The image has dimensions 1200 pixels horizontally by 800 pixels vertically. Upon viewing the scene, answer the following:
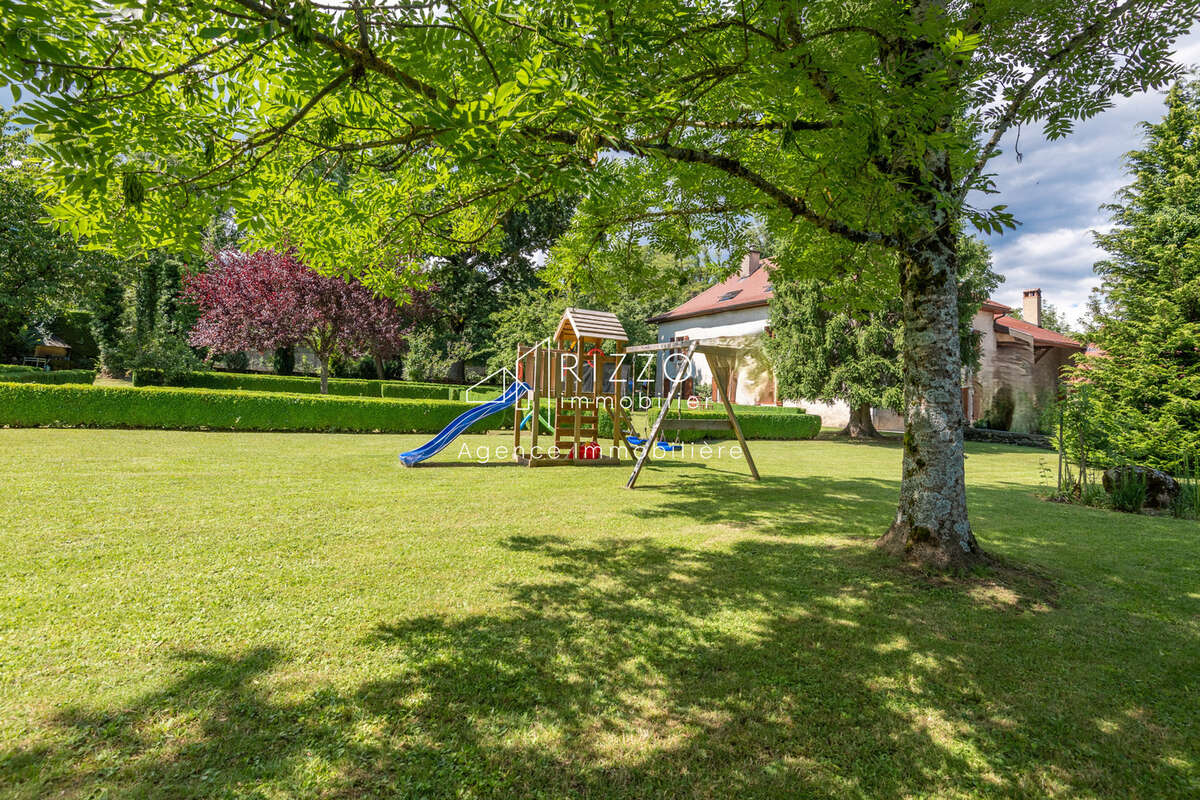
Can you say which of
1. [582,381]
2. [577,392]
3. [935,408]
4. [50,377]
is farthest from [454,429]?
[50,377]

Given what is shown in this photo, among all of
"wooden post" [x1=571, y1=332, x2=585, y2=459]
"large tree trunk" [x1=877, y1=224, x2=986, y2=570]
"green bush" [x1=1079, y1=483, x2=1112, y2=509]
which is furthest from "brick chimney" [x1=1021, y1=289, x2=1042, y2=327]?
"large tree trunk" [x1=877, y1=224, x2=986, y2=570]

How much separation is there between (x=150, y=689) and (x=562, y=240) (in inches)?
255

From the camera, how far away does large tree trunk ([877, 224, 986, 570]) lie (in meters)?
4.92

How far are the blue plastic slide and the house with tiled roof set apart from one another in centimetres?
1493

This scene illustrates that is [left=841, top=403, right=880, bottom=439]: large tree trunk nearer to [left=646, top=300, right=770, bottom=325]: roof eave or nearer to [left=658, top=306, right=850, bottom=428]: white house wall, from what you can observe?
[left=658, top=306, right=850, bottom=428]: white house wall

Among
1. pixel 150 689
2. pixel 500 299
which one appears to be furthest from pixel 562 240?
pixel 500 299

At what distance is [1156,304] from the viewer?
12227mm

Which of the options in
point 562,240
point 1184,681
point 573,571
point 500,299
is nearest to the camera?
point 1184,681

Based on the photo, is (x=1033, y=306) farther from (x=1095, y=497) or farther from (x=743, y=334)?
(x=1095, y=497)

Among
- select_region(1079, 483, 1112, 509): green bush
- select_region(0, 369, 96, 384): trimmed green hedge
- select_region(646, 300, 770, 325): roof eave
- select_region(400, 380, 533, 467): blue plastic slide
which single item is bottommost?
select_region(1079, 483, 1112, 509): green bush

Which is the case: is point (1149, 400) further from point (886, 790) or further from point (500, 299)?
point (500, 299)

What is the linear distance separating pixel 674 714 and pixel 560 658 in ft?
2.59

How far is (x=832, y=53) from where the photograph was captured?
429cm

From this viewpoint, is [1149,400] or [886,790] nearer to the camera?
[886,790]
